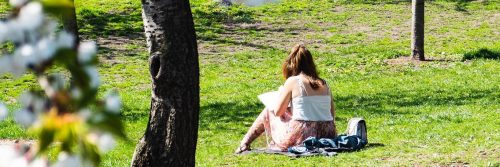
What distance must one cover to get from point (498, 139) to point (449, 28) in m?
15.3

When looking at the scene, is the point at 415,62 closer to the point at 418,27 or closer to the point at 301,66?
the point at 418,27

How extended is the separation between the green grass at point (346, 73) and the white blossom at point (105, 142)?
27cm

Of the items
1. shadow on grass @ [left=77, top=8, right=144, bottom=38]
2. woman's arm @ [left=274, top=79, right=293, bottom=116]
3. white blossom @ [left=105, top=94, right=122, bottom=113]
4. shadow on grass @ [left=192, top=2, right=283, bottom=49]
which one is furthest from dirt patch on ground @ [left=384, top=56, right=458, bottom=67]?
white blossom @ [left=105, top=94, right=122, bottom=113]

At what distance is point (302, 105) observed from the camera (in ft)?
29.6

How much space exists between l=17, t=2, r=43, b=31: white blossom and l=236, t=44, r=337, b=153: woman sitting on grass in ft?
26.6

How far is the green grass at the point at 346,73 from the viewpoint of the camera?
8938 mm

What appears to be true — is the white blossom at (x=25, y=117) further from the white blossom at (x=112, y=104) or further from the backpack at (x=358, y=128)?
the backpack at (x=358, y=128)

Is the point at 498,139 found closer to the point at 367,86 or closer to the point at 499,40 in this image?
the point at 367,86

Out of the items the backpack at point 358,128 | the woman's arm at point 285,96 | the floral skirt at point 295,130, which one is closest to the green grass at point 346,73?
the backpack at point 358,128

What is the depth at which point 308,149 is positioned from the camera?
871 centimetres

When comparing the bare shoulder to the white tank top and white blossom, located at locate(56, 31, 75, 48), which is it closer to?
the white tank top

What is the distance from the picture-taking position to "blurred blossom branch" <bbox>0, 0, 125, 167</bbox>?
778 millimetres

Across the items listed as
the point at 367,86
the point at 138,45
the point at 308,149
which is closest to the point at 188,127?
the point at 308,149

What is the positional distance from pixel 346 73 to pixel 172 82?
484 inches
